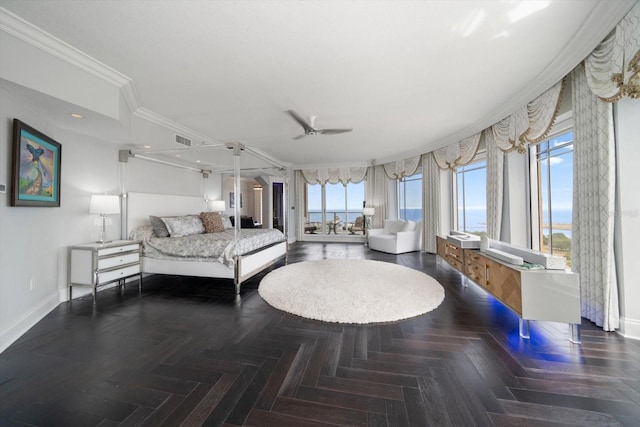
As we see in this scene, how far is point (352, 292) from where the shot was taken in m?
3.32

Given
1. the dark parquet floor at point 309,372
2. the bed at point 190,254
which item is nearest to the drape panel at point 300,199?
the bed at point 190,254

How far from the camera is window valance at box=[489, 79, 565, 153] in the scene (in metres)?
2.89

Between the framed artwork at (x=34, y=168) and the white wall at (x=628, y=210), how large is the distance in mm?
5687

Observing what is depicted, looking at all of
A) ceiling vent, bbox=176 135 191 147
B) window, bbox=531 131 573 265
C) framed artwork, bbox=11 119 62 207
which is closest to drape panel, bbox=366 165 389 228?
window, bbox=531 131 573 265

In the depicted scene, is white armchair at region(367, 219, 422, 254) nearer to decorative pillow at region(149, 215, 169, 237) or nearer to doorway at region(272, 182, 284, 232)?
doorway at region(272, 182, 284, 232)

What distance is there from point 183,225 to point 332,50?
12.4 feet

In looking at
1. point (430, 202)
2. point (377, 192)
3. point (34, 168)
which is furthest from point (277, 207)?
point (34, 168)

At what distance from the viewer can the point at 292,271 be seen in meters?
4.48

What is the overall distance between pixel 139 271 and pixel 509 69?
18.5 ft

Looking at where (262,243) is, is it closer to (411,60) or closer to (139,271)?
(139,271)

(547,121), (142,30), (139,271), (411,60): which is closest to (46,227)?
(139,271)

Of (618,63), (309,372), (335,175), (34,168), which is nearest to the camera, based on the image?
(309,372)

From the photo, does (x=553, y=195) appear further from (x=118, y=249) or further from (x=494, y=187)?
(x=118, y=249)

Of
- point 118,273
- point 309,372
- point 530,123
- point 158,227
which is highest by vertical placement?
point 530,123
